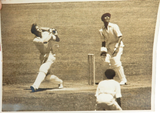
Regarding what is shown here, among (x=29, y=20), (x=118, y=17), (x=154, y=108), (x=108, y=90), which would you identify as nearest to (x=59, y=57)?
(x=29, y=20)

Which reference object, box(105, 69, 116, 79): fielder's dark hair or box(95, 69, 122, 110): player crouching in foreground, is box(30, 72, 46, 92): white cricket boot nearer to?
box(95, 69, 122, 110): player crouching in foreground

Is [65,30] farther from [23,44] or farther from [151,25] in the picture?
[151,25]

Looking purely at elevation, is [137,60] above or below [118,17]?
below

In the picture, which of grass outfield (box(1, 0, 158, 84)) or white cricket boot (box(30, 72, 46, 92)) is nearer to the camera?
grass outfield (box(1, 0, 158, 84))

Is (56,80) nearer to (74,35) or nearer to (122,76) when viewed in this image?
(74,35)

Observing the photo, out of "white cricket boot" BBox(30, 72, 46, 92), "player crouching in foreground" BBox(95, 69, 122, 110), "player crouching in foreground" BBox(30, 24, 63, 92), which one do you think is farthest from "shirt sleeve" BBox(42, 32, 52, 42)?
"player crouching in foreground" BBox(95, 69, 122, 110)

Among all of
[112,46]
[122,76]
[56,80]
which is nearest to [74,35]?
[112,46]
